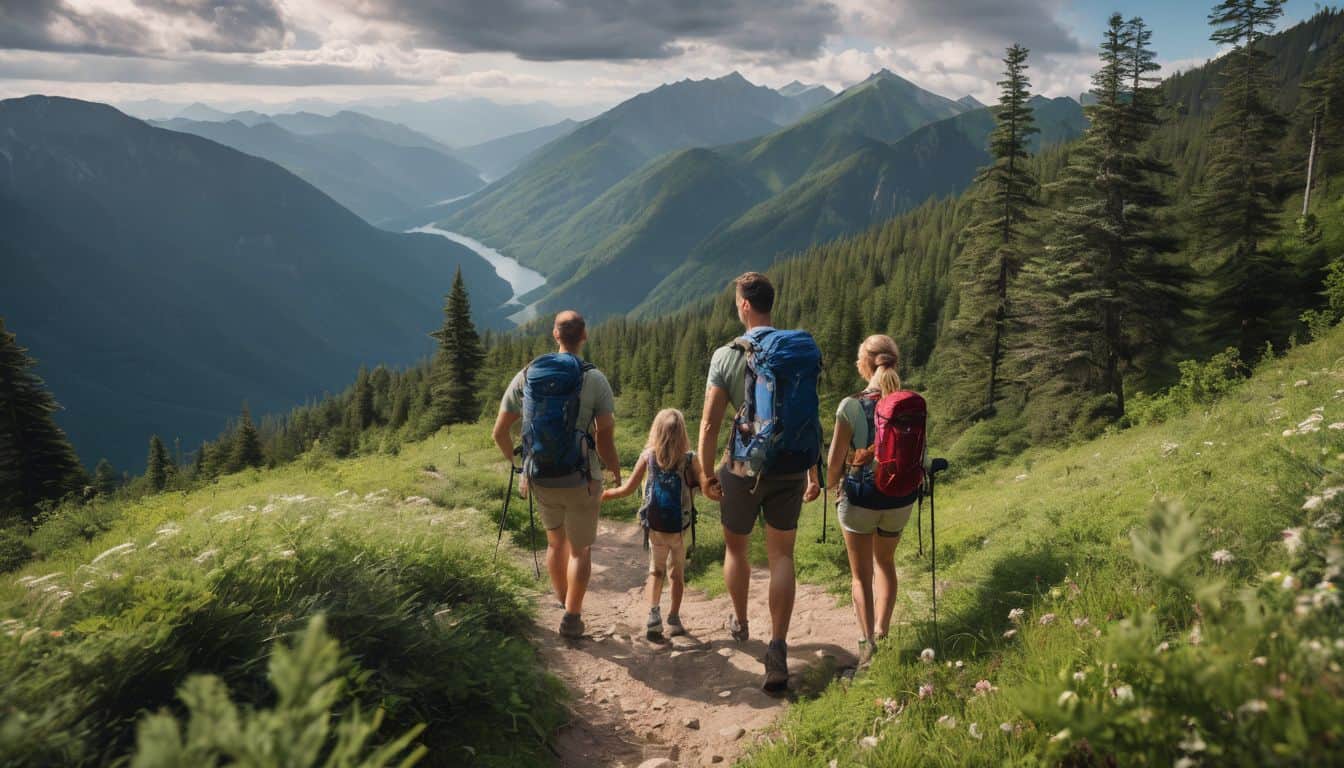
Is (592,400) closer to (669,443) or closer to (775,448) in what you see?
(669,443)

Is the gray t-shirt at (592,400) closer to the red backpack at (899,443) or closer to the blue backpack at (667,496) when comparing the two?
the blue backpack at (667,496)

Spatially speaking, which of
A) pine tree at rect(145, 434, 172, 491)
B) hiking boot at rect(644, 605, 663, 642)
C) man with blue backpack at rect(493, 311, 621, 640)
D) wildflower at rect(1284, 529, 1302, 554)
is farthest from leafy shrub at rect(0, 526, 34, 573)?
pine tree at rect(145, 434, 172, 491)

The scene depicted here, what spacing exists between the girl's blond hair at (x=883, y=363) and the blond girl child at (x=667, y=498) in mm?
2114

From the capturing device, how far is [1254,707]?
1.88m

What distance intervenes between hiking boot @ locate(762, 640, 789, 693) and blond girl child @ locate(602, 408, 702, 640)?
1.76m

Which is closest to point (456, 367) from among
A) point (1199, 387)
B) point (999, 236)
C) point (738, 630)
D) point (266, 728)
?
point (999, 236)

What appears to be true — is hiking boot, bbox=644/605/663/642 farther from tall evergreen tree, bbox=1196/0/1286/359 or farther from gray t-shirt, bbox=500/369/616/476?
tall evergreen tree, bbox=1196/0/1286/359

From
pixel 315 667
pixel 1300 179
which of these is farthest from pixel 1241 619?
pixel 1300 179

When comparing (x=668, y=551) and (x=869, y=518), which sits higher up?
(x=869, y=518)

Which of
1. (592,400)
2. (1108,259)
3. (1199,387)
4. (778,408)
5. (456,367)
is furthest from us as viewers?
(456,367)

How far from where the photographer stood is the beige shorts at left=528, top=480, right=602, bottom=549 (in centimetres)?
656

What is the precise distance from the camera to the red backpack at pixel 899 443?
5.24 m

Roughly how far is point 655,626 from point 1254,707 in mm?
5732

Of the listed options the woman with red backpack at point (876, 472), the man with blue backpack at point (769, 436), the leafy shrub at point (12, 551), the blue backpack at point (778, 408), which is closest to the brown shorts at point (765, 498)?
Result: the man with blue backpack at point (769, 436)
